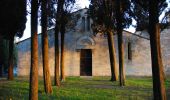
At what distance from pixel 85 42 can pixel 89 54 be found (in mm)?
1351

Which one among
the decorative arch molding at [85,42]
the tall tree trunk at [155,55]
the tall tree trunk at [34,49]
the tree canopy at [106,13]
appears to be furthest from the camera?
the decorative arch molding at [85,42]

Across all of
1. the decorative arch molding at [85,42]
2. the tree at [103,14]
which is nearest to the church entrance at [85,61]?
the decorative arch molding at [85,42]

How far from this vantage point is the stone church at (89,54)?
43.9 m

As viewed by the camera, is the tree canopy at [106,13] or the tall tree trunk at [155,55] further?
the tree canopy at [106,13]

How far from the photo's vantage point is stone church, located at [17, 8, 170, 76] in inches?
1729

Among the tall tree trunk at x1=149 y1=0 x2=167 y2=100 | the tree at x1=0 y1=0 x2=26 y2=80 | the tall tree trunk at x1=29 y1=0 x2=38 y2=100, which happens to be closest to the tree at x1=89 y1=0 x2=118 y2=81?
the tree at x1=0 y1=0 x2=26 y2=80

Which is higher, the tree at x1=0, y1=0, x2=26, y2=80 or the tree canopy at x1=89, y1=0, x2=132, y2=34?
the tree canopy at x1=89, y1=0, x2=132, y2=34

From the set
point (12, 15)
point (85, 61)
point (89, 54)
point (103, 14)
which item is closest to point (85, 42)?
point (89, 54)

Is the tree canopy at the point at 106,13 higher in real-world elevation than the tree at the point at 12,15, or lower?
higher

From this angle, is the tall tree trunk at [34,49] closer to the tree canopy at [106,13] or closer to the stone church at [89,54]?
the tree canopy at [106,13]

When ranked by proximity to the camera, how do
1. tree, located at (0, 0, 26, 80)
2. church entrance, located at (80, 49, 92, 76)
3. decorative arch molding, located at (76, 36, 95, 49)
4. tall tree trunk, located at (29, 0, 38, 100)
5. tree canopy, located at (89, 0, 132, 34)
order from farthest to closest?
church entrance, located at (80, 49, 92, 76)
decorative arch molding, located at (76, 36, 95, 49)
tree canopy, located at (89, 0, 132, 34)
tree, located at (0, 0, 26, 80)
tall tree trunk, located at (29, 0, 38, 100)

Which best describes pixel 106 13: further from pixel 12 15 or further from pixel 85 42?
pixel 85 42

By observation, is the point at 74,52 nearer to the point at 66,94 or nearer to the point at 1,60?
the point at 1,60

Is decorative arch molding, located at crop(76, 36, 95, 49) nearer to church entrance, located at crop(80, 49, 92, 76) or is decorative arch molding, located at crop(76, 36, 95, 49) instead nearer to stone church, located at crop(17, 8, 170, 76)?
stone church, located at crop(17, 8, 170, 76)
